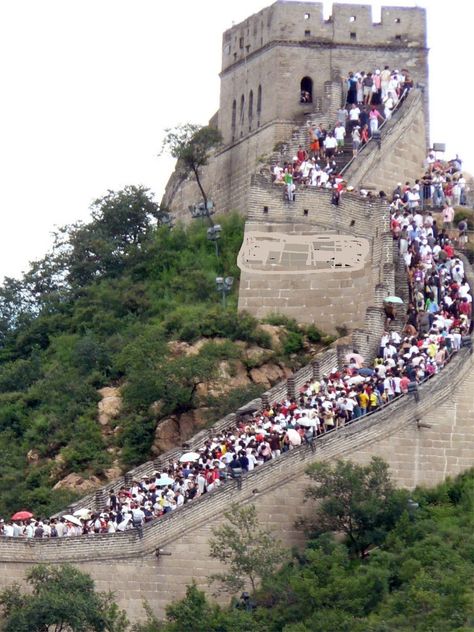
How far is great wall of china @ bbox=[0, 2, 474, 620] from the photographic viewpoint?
60.1 m

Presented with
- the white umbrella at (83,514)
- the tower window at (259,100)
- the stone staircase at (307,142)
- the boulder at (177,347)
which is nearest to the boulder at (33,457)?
the boulder at (177,347)

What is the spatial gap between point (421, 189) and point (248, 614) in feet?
57.8

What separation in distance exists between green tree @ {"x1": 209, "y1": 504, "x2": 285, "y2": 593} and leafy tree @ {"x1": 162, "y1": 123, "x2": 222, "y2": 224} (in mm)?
18507

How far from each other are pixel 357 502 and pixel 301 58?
20286 millimetres

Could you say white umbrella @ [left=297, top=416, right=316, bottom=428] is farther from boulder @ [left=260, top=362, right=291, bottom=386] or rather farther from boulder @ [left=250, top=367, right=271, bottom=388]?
boulder @ [left=260, top=362, right=291, bottom=386]

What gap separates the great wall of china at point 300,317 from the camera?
60094mm

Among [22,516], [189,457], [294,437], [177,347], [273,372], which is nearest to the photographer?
[22,516]

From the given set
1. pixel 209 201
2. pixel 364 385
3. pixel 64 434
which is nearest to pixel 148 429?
pixel 64 434

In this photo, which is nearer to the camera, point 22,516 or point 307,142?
point 22,516

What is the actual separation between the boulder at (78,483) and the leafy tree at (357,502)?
7.47 m

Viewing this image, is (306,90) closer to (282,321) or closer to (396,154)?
(396,154)

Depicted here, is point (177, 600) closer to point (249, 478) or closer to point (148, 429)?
point (249, 478)

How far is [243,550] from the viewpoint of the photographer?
5928cm

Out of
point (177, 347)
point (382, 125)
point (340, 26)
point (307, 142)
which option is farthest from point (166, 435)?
point (340, 26)
